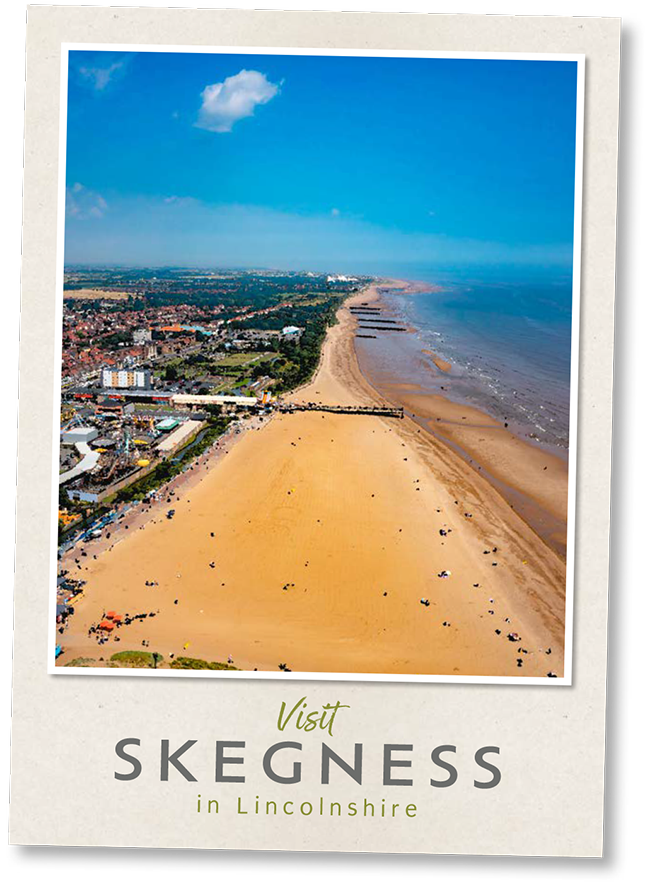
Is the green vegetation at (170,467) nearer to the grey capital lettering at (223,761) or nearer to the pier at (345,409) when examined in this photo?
the pier at (345,409)

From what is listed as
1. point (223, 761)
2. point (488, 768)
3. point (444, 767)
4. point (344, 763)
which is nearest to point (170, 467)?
point (223, 761)

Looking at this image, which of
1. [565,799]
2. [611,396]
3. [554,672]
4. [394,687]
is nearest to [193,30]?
[611,396]

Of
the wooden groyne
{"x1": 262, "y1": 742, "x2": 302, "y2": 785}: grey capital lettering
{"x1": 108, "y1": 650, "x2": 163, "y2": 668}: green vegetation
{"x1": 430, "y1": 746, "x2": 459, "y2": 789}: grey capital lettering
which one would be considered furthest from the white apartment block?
the wooden groyne

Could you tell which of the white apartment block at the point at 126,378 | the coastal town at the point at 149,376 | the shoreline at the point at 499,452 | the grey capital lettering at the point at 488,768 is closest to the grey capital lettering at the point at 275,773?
the grey capital lettering at the point at 488,768

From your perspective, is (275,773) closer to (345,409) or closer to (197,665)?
(197,665)

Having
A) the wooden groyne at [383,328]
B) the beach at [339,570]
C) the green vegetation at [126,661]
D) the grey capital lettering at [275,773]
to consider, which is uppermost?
the wooden groyne at [383,328]

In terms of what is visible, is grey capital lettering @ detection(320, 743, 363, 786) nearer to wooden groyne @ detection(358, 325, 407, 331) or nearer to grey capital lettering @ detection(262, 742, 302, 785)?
grey capital lettering @ detection(262, 742, 302, 785)

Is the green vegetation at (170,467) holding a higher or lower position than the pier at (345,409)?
lower

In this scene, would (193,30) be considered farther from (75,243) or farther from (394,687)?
(394,687)
